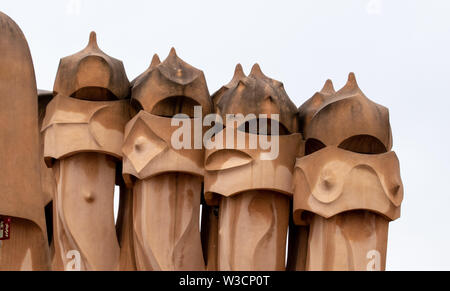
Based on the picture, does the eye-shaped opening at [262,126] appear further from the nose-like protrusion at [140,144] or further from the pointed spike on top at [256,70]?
the nose-like protrusion at [140,144]

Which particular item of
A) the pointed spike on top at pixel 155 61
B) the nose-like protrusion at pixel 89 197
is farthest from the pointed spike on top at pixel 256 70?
the nose-like protrusion at pixel 89 197

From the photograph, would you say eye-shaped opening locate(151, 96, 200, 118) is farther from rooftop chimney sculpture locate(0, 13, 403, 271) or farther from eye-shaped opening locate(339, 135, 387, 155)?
eye-shaped opening locate(339, 135, 387, 155)

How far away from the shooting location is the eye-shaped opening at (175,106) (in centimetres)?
1669

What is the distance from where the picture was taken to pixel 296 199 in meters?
15.2

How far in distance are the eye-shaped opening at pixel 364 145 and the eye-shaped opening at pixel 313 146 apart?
41 centimetres

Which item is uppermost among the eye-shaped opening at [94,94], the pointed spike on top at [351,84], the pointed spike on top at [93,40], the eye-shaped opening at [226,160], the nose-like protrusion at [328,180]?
the pointed spike on top at [93,40]

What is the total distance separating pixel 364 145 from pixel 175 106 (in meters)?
3.49

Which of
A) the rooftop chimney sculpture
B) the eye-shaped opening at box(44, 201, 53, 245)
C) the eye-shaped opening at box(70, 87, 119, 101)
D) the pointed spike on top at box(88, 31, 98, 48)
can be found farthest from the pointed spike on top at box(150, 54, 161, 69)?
the eye-shaped opening at box(44, 201, 53, 245)

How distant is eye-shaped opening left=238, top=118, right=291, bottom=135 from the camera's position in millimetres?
15703

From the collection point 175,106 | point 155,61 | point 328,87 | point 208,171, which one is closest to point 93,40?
point 155,61

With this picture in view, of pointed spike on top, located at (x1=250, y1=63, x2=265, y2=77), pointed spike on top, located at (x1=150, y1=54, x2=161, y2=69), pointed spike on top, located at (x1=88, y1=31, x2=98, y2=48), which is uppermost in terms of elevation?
pointed spike on top, located at (x1=88, y1=31, x2=98, y2=48)

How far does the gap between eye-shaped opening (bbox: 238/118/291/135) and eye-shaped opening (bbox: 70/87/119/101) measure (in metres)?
2.74

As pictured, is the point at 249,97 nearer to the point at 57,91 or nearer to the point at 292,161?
the point at 292,161
